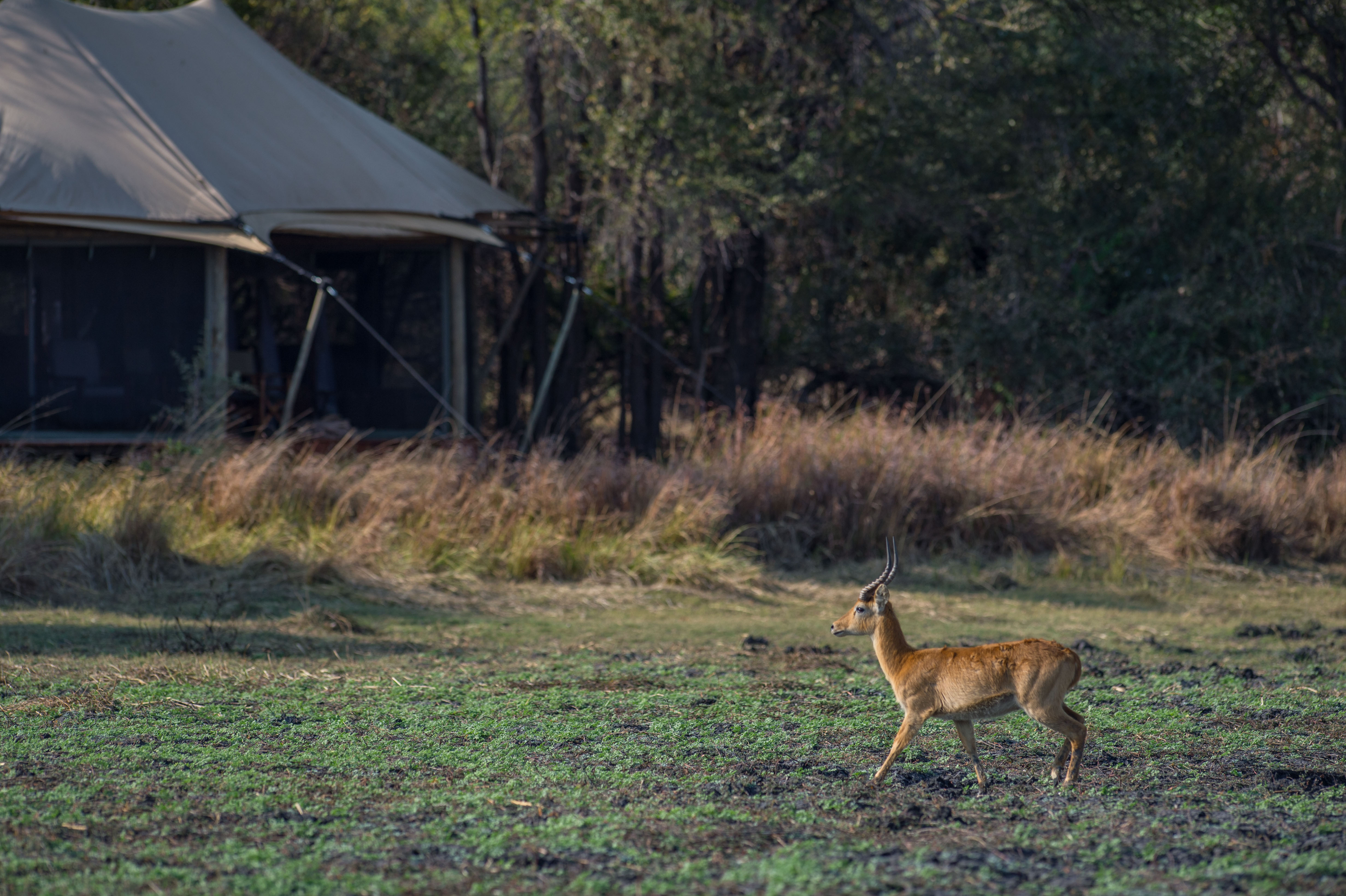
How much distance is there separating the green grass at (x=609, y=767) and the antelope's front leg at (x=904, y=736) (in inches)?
2.1

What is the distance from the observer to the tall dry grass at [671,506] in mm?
8641

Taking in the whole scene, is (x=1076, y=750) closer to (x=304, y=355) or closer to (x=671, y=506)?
(x=671, y=506)

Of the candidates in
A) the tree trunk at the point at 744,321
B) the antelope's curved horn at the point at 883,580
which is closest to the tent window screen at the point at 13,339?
the tree trunk at the point at 744,321

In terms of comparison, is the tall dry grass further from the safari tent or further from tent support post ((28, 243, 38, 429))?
tent support post ((28, 243, 38, 429))

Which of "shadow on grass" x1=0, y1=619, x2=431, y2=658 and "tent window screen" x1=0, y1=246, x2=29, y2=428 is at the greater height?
"tent window screen" x1=0, y1=246, x2=29, y2=428

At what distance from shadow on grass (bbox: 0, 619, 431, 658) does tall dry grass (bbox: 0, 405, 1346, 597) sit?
114 centimetres

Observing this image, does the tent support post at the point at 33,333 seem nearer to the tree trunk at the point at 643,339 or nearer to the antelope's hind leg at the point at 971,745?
the tree trunk at the point at 643,339

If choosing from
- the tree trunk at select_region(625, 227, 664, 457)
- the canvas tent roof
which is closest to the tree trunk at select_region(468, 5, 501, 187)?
the canvas tent roof

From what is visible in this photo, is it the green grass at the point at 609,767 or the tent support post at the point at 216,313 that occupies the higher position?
the tent support post at the point at 216,313

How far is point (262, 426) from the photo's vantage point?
1241 centimetres

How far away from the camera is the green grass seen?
333 cm

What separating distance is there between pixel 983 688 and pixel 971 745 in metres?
0.26

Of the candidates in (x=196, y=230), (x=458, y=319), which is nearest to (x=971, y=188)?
(x=458, y=319)

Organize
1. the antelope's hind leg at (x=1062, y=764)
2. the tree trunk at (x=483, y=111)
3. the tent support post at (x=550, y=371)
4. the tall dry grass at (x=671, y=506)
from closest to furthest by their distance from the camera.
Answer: the antelope's hind leg at (x=1062, y=764) → the tall dry grass at (x=671, y=506) → the tent support post at (x=550, y=371) → the tree trunk at (x=483, y=111)
